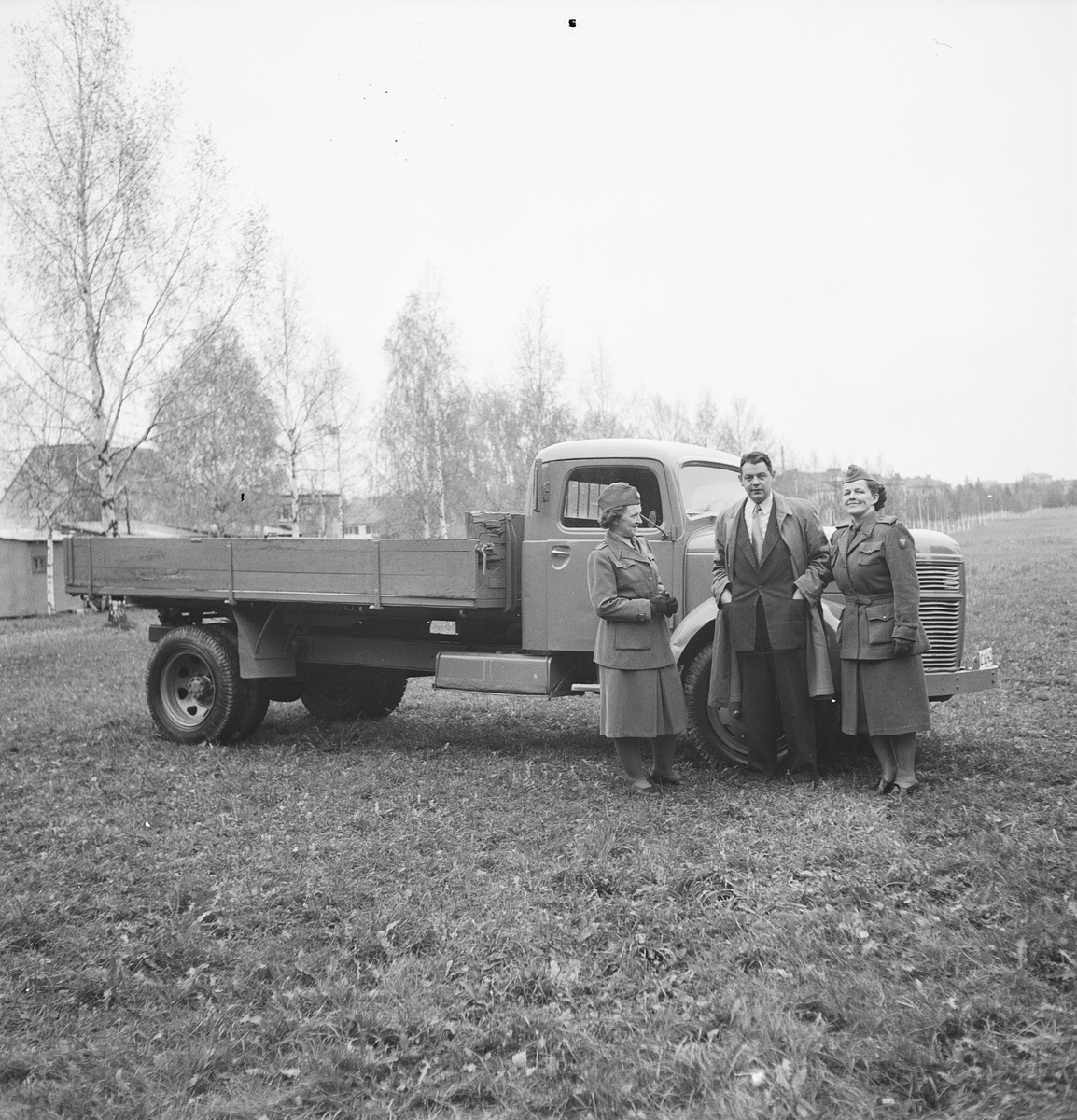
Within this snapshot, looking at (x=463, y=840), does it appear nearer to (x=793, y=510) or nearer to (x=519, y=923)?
(x=519, y=923)

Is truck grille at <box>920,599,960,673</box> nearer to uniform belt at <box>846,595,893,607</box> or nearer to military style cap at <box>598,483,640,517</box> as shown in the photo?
uniform belt at <box>846,595,893,607</box>

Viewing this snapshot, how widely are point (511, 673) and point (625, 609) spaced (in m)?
1.27

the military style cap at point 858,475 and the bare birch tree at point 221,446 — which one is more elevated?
the bare birch tree at point 221,446

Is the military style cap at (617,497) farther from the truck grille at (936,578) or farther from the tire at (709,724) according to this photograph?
the truck grille at (936,578)

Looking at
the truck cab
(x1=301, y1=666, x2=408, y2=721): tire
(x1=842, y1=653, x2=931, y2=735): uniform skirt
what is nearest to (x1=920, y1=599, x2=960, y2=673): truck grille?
(x1=842, y1=653, x2=931, y2=735): uniform skirt

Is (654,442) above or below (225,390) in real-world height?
below

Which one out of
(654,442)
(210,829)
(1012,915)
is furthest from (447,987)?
(654,442)

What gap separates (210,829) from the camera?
5406mm

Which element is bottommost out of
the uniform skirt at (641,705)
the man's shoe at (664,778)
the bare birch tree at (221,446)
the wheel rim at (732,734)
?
the man's shoe at (664,778)

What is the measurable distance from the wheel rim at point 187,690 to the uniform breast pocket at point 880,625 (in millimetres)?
4857

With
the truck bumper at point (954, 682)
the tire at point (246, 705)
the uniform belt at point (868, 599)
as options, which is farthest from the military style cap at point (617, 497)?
the tire at point (246, 705)

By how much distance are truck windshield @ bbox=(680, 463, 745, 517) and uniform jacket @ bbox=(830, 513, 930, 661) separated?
1.32 metres

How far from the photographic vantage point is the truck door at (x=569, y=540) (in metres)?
6.52

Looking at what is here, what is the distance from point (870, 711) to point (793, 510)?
113 cm
